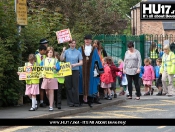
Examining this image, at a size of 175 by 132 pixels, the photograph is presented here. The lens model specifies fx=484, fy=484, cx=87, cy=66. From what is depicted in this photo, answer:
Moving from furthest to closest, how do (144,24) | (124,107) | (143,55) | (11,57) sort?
(144,24)
(143,55)
(124,107)
(11,57)

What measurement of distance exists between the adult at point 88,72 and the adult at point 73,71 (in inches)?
15.9

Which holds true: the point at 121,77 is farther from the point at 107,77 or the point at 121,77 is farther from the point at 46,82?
the point at 46,82

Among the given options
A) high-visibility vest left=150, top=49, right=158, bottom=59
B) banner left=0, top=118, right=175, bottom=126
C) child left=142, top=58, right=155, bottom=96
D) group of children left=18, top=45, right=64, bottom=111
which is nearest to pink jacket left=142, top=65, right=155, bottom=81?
child left=142, top=58, right=155, bottom=96

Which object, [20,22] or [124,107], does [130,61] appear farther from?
[20,22]

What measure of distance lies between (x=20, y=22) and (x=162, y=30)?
189ft

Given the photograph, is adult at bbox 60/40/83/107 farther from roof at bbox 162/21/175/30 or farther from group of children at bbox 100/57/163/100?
roof at bbox 162/21/175/30

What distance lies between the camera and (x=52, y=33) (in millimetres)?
16328

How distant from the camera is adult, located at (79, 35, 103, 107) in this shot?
14.1 meters

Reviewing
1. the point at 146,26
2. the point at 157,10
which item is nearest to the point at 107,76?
the point at 157,10

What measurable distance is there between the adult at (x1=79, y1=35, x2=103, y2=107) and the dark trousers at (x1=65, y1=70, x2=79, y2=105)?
1.30ft

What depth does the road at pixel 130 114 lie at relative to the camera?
32.2 ft

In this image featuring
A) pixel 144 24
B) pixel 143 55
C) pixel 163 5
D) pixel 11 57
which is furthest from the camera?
pixel 144 24

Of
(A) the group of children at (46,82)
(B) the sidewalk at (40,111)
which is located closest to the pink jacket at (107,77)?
Result: (B) the sidewalk at (40,111)

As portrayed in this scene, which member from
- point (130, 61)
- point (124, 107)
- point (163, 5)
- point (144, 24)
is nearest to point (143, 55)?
point (130, 61)
